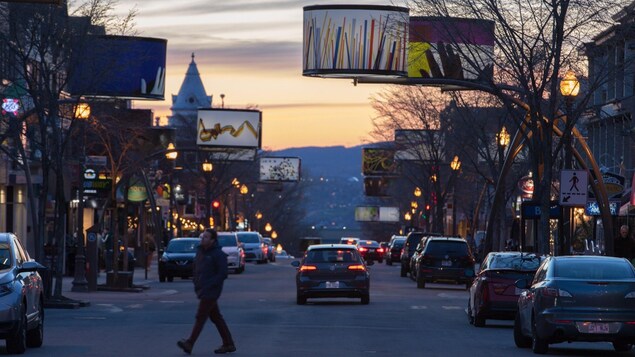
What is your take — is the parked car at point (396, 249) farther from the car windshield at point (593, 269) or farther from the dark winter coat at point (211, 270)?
the dark winter coat at point (211, 270)

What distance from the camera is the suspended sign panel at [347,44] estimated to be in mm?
49469

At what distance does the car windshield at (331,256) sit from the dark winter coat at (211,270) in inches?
556

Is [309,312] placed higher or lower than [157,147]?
lower

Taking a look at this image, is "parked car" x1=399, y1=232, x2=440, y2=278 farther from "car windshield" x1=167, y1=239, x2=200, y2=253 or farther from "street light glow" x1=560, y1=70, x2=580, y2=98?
"street light glow" x1=560, y1=70, x2=580, y2=98

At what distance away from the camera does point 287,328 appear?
25281mm

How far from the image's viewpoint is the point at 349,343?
21734 millimetres

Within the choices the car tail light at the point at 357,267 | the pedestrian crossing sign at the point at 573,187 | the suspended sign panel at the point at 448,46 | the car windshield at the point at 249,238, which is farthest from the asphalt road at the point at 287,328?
the car windshield at the point at 249,238

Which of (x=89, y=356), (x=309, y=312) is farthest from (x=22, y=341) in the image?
(x=309, y=312)

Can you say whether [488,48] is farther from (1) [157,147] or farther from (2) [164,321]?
(1) [157,147]

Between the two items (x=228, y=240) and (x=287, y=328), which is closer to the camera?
(x=287, y=328)

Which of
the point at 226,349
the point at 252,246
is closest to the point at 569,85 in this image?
the point at 226,349

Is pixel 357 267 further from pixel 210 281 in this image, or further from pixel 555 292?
A: pixel 555 292

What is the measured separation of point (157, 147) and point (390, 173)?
26.4 meters

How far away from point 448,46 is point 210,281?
2152cm
